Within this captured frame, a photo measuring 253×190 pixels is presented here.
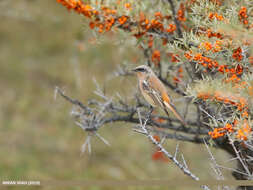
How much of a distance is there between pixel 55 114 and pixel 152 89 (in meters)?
4.52

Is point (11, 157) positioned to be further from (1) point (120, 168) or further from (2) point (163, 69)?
(2) point (163, 69)

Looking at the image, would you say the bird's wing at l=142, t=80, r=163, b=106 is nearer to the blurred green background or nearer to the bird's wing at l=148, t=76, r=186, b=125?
the bird's wing at l=148, t=76, r=186, b=125

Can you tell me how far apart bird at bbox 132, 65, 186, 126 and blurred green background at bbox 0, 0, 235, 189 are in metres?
0.50

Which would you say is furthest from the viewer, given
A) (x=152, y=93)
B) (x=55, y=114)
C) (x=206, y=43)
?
(x=55, y=114)

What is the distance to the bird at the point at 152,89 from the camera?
3232 mm

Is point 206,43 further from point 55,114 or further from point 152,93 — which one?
point 55,114

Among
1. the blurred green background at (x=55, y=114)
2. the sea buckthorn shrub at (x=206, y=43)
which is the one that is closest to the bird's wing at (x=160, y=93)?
the sea buckthorn shrub at (x=206, y=43)

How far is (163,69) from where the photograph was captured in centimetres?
354

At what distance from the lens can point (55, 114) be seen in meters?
7.46

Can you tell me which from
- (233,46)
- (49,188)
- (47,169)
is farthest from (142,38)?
(47,169)

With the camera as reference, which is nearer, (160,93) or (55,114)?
(160,93)

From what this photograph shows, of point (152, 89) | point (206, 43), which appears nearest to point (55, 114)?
point (152, 89)

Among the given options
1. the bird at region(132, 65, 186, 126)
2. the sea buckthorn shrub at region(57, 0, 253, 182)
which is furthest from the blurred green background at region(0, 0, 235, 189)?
the bird at region(132, 65, 186, 126)

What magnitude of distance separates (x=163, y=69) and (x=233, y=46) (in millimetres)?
1338
